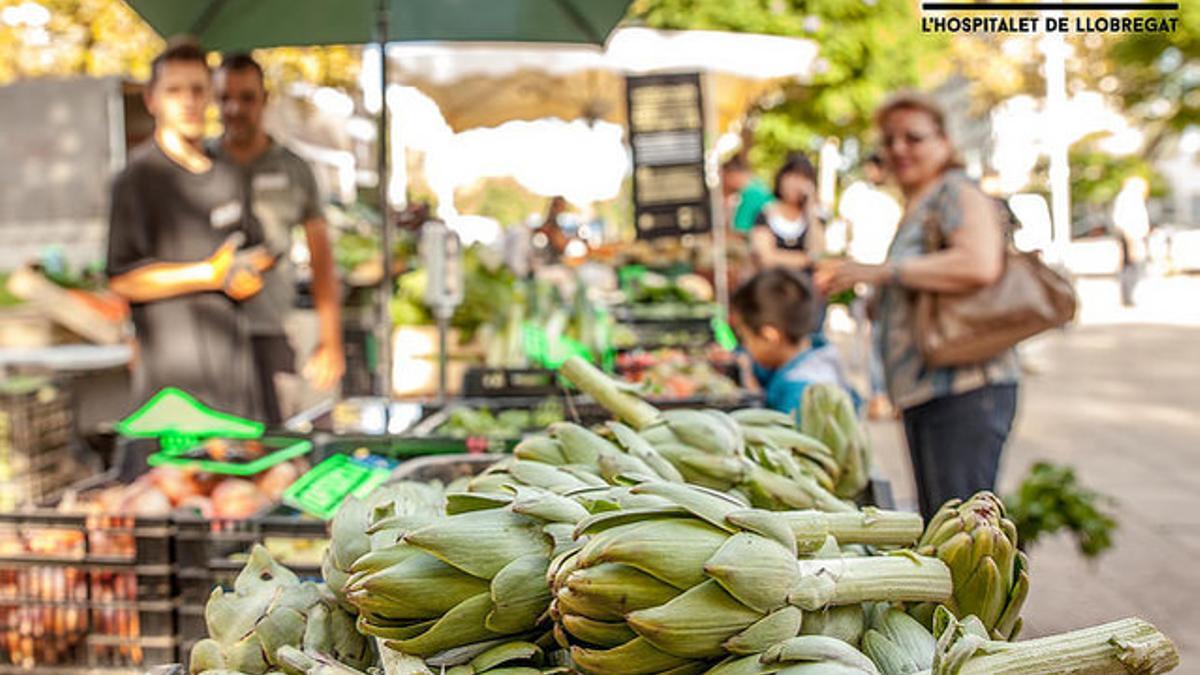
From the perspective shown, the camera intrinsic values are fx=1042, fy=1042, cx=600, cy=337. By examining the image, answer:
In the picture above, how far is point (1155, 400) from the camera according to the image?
9.44m

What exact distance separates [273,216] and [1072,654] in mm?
4239

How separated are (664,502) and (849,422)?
3.18 ft

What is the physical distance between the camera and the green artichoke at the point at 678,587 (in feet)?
3.35

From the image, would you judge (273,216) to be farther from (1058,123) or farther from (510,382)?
(1058,123)

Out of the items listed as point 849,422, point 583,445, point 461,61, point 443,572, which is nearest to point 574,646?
point 443,572

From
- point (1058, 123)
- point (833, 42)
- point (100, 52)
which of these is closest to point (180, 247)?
point (100, 52)

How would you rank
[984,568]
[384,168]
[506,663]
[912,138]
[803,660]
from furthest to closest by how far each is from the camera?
[912,138] < [384,168] < [984,568] < [506,663] < [803,660]

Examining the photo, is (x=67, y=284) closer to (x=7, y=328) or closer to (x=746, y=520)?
(x=7, y=328)

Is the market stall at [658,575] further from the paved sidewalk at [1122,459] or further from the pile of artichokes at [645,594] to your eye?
the paved sidewalk at [1122,459]

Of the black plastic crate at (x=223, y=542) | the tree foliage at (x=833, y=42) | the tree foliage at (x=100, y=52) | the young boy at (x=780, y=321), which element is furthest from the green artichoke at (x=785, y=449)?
the tree foliage at (x=833, y=42)

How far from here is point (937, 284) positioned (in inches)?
143

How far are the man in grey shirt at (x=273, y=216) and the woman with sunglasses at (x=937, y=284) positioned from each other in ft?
7.68

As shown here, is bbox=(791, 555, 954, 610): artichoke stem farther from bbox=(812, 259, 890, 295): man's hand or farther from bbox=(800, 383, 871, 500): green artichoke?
bbox=(812, 259, 890, 295): man's hand

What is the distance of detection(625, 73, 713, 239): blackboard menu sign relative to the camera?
7.51 m
